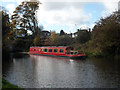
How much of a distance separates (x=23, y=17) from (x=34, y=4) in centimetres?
500

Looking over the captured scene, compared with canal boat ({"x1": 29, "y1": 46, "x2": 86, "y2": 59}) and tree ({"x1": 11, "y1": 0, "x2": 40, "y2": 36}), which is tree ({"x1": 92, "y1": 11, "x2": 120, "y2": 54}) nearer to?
canal boat ({"x1": 29, "y1": 46, "x2": 86, "y2": 59})

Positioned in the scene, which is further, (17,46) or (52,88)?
(17,46)

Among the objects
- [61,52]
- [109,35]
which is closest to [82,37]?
[61,52]

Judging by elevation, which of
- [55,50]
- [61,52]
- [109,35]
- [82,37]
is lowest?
[61,52]

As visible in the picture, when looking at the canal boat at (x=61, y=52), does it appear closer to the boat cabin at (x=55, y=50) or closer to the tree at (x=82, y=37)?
the boat cabin at (x=55, y=50)

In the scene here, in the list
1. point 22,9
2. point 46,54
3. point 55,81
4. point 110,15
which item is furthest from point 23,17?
point 55,81

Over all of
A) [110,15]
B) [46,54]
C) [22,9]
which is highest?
[22,9]

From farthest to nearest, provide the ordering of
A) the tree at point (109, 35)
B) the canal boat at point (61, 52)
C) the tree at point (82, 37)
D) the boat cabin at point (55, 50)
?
the tree at point (82, 37) → the boat cabin at point (55, 50) → the canal boat at point (61, 52) → the tree at point (109, 35)

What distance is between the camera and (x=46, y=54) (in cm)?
3681

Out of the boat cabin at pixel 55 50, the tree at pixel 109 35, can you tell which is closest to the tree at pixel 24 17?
the boat cabin at pixel 55 50

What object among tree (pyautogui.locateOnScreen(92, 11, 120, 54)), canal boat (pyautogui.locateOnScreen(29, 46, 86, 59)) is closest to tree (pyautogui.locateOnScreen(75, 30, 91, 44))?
canal boat (pyautogui.locateOnScreen(29, 46, 86, 59))

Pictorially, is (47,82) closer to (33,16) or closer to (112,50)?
(112,50)

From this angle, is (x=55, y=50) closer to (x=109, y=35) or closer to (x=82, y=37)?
(x=109, y=35)

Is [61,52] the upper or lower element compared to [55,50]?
lower
